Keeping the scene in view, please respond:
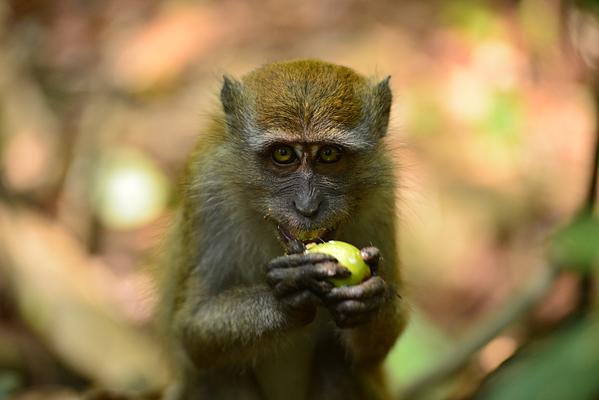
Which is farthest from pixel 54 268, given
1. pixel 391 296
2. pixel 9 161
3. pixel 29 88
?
pixel 391 296

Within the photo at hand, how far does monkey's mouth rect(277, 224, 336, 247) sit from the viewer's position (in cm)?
486

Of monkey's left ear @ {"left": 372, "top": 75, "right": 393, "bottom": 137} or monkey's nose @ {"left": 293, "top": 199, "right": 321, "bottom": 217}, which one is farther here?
monkey's left ear @ {"left": 372, "top": 75, "right": 393, "bottom": 137}

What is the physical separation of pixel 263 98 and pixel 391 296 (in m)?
1.26

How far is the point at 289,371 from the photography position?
6270mm

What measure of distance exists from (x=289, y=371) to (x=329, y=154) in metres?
1.78

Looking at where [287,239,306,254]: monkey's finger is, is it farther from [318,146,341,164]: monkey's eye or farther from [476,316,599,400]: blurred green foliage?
[476,316,599,400]: blurred green foliage

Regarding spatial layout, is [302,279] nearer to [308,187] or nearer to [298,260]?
[298,260]

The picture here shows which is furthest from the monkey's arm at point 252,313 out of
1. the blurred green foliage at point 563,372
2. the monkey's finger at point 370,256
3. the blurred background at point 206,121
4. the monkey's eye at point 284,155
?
the blurred green foliage at point 563,372

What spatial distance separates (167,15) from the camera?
14.1 meters

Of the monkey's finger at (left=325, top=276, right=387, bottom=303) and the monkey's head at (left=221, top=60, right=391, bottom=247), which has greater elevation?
the monkey's head at (left=221, top=60, right=391, bottom=247)

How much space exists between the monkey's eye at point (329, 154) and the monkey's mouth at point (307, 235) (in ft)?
1.26

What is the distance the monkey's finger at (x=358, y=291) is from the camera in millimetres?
4621

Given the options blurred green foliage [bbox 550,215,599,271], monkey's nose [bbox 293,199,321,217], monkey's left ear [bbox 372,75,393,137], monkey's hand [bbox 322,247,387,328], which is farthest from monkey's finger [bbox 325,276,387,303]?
monkey's left ear [bbox 372,75,393,137]

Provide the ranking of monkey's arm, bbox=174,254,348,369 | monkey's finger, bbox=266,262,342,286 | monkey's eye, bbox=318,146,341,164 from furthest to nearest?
monkey's eye, bbox=318,146,341,164
monkey's arm, bbox=174,254,348,369
monkey's finger, bbox=266,262,342,286
